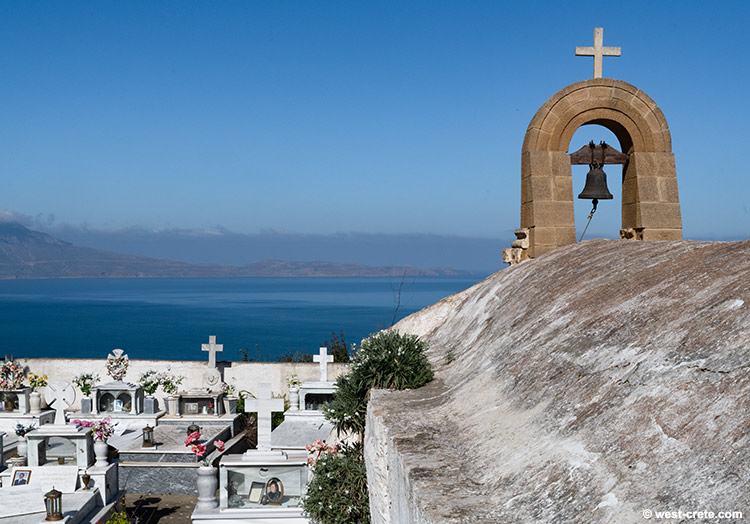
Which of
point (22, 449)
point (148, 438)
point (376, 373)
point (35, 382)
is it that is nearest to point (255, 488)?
point (148, 438)

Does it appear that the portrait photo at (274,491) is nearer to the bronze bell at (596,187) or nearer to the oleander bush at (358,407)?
the oleander bush at (358,407)

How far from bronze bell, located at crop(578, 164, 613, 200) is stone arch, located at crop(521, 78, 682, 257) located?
0.24 meters

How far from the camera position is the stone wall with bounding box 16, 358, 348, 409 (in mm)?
19484

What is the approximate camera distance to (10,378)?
60.9ft

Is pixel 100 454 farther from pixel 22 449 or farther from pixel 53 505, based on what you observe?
pixel 53 505

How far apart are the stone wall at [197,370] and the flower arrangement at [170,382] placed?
0.12 metres

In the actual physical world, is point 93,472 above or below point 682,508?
below

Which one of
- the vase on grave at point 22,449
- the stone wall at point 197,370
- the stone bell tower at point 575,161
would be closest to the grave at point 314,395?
the stone wall at point 197,370

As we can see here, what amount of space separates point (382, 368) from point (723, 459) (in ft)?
12.9

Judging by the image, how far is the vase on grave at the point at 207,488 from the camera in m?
10.7

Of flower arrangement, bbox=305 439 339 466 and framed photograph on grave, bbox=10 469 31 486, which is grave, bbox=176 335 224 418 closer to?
framed photograph on grave, bbox=10 469 31 486

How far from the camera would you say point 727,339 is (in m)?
3.04

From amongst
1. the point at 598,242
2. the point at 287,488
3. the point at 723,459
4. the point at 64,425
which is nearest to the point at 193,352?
the point at 64,425

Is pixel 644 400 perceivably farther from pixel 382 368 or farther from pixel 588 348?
pixel 382 368
